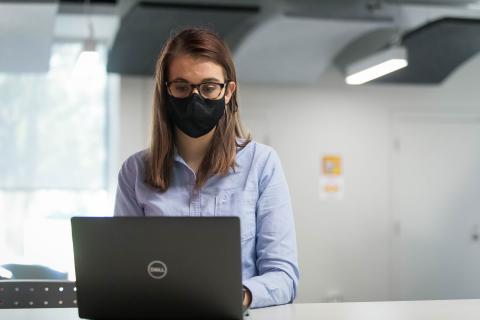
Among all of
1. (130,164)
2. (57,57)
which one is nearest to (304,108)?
(57,57)

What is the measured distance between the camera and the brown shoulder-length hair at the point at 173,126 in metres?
1.91

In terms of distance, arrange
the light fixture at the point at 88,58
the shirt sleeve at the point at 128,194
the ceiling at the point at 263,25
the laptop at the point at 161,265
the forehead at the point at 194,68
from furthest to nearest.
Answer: the ceiling at the point at 263,25 < the light fixture at the point at 88,58 < the shirt sleeve at the point at 128,194 < the forehead at the point at 194,68 < the laptop at the point at 161,265

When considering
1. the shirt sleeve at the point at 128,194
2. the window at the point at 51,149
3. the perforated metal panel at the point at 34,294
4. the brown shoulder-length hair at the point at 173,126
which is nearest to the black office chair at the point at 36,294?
the perforated metal panel at the point at 34,294

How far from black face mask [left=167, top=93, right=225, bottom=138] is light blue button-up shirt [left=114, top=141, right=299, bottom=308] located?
0.11 m

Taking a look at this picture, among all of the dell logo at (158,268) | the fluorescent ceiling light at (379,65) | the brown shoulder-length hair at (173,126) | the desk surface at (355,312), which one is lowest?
the desk surface at (355,312)

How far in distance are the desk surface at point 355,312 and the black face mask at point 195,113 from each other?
0.52 meters

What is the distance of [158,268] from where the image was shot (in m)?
1.60

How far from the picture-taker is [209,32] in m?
1.96

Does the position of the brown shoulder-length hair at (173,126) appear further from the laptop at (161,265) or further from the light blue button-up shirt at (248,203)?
the laptop at (161,265)

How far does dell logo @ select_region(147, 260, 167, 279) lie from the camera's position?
1.60 metres

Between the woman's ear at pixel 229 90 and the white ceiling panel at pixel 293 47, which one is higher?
the white ceiling panel at pixel 293 47

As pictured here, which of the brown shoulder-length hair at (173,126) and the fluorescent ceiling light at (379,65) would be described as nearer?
the brown shoulder-length hair at (173,126)

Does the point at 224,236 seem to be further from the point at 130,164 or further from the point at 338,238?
the point at 338,238

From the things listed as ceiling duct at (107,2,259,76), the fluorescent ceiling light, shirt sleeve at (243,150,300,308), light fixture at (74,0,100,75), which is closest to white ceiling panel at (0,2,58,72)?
light fixture at (74,0,100,75)
